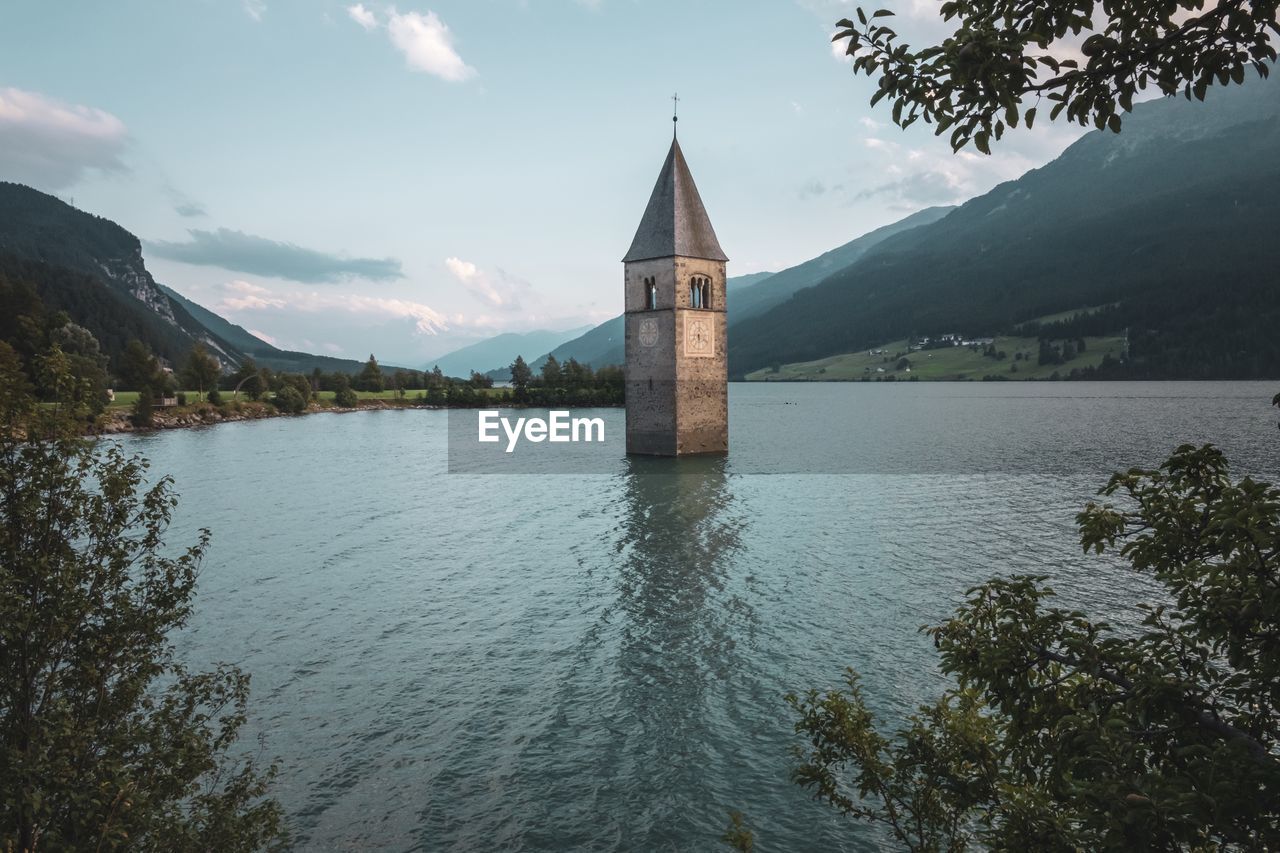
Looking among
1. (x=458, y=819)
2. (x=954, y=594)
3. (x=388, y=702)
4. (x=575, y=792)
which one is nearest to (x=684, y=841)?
(x=575, y=792)

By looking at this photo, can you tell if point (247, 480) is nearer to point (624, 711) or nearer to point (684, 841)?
point (624, 711)

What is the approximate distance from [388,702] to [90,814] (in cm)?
1109

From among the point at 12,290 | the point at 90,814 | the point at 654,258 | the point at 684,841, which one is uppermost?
the point at 12,290

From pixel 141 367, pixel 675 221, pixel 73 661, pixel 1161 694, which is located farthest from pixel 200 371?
pixel 1161 694

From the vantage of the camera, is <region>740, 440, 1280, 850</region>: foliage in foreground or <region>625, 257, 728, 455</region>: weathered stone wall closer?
<region>740, 440, 1280, 850</region>: foliage in foreground

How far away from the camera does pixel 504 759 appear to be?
15688mm

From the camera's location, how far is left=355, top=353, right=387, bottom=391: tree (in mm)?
192625

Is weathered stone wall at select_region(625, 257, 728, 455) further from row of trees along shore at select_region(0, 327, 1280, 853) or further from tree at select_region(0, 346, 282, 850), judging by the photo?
tree at select_region(0, 346, 282, 850)

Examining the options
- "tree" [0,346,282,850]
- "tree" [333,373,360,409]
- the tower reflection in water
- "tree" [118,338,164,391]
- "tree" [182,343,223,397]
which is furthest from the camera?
"tree" [333,373,360,409]

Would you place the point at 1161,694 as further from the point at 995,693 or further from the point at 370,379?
the point at 370,379

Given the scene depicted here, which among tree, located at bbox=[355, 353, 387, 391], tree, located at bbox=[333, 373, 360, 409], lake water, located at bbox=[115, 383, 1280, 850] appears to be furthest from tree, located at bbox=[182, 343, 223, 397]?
lake water, located at bbox=[115, 383, 1280, 850]

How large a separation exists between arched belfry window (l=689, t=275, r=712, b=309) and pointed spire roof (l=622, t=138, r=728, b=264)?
202 centimetres

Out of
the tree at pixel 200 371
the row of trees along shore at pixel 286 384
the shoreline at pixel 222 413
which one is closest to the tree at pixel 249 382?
the row of trees along shore at pixel 286 384

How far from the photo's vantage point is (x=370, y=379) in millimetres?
192875
